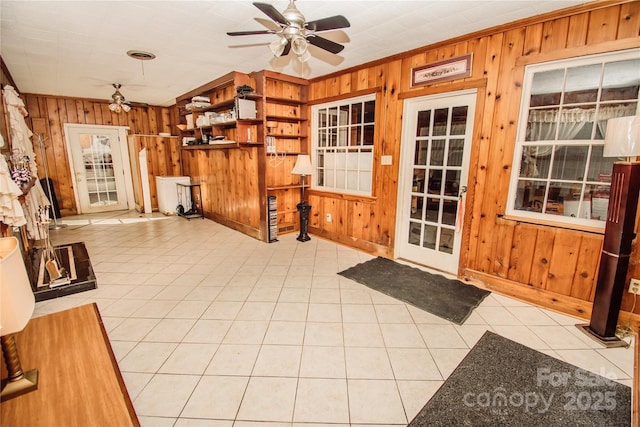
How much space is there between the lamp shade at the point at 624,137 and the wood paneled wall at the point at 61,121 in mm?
8590

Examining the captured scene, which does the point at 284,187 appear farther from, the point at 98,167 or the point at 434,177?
the point at 98,167

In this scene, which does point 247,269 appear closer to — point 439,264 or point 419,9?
point 439,264

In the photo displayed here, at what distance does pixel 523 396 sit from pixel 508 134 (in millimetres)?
2234

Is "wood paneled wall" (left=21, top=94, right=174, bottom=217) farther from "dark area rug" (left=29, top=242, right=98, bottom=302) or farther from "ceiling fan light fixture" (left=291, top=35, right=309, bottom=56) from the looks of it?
"ceiling fan light fixture" (left=291, top=35, right=309, bottom=56)

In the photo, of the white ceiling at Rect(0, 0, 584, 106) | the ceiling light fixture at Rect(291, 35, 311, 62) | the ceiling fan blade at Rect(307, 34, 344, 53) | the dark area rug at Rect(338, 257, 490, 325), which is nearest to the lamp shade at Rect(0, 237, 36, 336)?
the ceiling light fixture at Rect(291, 35, 311, 62)

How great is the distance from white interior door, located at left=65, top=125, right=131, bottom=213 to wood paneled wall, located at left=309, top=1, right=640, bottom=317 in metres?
6.52

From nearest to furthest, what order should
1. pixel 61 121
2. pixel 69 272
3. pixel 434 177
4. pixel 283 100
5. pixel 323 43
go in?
pixel 323 43, pixel 69 272, pixel 434 177, pixel 283 100, pixel 61 121

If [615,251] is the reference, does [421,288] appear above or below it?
below

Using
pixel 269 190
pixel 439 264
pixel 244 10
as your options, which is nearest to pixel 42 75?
pixel 269 190

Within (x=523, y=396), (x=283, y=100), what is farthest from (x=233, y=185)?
(x=523, y=396)

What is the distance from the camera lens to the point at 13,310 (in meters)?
0.81

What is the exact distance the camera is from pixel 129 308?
2.67 m

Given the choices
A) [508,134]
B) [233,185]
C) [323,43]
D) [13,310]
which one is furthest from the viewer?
[233,185]

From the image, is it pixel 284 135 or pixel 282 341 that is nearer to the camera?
pixel 282 341
